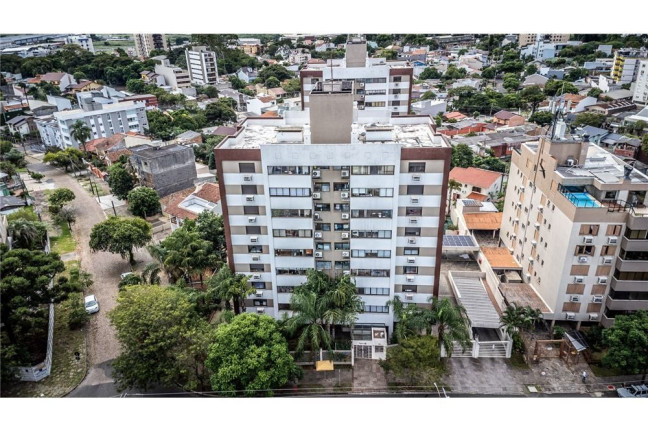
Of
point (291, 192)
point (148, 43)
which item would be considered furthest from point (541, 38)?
point (291, 192)

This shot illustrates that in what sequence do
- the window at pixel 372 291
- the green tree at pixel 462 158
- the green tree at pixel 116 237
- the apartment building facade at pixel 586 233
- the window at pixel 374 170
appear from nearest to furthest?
the window at pixel 374 170 < the apartment building facade at pixel 586 233 < the window at pixel 372 291 < the green tree at pixel 116 237 < the green tree at pixel 462 158

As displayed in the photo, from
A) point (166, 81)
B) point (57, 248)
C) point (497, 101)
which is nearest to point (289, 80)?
point (166, 81)

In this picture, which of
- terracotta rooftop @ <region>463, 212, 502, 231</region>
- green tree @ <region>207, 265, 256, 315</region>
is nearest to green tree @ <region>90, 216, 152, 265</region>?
green tree @ <region>207, 265, 256, 315</region>

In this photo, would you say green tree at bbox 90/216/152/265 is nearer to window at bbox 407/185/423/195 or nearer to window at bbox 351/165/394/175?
window at bbox 351/165/394/175

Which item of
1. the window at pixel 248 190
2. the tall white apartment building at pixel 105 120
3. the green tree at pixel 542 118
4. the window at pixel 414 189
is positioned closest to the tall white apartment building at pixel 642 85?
the green tree at pixel 542 118

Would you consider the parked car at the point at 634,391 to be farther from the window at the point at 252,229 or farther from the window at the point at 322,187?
the window at the point at 252,229
